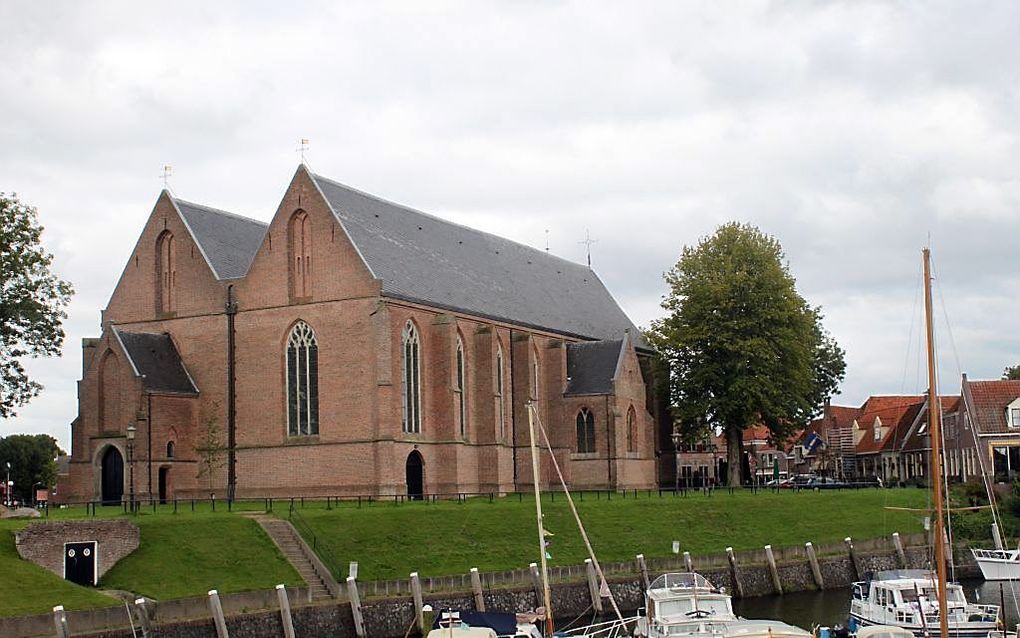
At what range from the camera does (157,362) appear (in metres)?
68.3

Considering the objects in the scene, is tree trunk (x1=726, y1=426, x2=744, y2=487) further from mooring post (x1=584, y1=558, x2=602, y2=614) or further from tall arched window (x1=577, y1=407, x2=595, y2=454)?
mooring post (x1=584, y1=558, x2=602, y2=614)

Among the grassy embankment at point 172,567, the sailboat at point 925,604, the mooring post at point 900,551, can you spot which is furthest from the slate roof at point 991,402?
the grassy embankment at point 172,567

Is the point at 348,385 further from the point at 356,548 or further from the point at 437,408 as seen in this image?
the point at 356,548

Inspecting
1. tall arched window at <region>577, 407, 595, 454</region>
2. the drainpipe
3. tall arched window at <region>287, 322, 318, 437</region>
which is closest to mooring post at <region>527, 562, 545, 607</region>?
tall arched window at <region>287, 322, 318, 437</region>

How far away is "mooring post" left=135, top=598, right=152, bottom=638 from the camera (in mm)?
36938

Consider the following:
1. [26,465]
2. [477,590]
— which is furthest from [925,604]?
[26,465]

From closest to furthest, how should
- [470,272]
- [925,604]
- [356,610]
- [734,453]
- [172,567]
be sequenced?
[356,610] → [172,567] → [925,604] → [470,272] → [734,453]

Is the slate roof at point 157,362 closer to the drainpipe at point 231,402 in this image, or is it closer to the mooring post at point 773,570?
the drainpipe at point 231,402

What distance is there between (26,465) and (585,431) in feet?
205

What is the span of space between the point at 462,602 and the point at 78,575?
504 inches

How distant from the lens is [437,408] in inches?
2670

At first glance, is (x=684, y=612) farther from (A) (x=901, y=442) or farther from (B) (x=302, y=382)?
(A) (x=901, y=442)

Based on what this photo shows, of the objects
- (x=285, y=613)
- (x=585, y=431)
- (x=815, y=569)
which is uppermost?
(x=585, y=431)

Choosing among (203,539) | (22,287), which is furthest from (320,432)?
(203,539)
